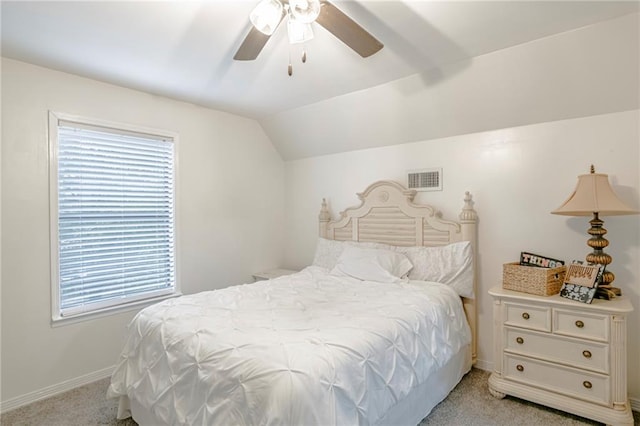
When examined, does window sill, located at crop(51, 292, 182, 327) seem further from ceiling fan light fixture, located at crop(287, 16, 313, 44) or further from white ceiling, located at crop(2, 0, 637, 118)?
ceiling fan light fixture, located at crop(287, 16, 313, 44)

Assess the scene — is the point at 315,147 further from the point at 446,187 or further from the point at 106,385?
the point at 106,385

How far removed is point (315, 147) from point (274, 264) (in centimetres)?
154

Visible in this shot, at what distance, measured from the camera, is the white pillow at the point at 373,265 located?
9.59 ft

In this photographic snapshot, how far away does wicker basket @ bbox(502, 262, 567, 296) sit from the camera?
228 cm

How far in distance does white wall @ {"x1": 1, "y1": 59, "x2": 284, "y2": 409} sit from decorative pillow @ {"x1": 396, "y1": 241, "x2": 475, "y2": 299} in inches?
78.3

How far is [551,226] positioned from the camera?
259cm

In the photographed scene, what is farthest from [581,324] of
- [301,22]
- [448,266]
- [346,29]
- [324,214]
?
[324,214]

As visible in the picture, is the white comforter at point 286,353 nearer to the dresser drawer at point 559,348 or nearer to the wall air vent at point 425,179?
the dresser drawer at point 559,348

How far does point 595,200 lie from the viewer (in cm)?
213

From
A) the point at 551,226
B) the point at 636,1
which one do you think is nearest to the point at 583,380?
the point at 551,226

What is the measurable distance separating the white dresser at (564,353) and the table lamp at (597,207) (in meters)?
0.28

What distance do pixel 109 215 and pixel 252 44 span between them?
6.63ft

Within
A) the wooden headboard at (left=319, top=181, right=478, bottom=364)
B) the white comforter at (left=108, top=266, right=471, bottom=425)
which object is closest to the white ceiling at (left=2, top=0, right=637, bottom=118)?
the wooden headboard at (left=319, top=181, right=478, bottom=364)

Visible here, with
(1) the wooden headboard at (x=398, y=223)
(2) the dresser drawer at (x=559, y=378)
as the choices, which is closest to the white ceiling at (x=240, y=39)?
(1) the wooden headboard at (x=398, y=223)
